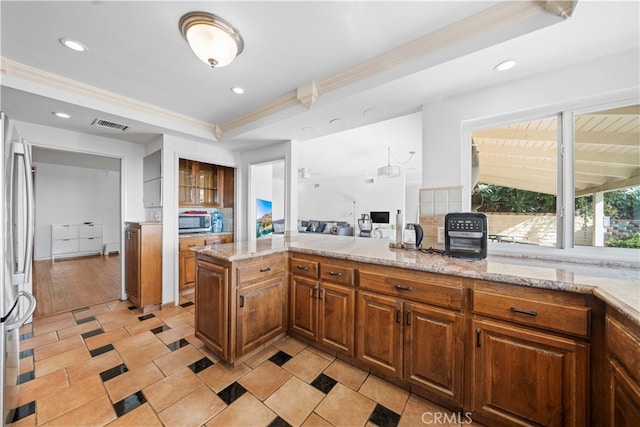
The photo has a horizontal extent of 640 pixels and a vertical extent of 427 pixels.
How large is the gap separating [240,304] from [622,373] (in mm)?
1955

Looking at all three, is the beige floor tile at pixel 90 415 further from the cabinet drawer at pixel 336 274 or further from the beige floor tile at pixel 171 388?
the cabinet drawer at pixel 336 274

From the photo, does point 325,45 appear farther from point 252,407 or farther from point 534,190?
point 252,407

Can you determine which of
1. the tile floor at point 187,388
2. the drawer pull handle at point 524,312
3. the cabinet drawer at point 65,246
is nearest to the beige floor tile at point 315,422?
the tile floor at point 187,388

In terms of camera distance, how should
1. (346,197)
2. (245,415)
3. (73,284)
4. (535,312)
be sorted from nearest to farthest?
(535,312) → (245,415) → (73,284) → (346,197)

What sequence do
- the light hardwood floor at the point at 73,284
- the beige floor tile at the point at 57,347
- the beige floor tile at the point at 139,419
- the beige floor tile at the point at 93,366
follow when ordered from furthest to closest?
1. the light hardwood floor at the point at 73,284
2. the beige floor tile at the point at 57,347
3. the beige floor tile at the point at 93,366
4. the beige floor tile at the point at 139,419

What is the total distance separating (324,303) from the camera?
189cm

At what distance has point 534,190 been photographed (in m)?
1.84

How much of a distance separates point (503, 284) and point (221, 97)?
2725mm

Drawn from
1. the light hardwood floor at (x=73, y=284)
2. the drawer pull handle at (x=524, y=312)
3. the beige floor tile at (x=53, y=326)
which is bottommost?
the beige floor tile at (x=53, y=326)

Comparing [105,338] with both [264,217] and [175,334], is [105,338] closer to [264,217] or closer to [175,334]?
[175,334]

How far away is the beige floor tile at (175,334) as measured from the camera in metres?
2.19

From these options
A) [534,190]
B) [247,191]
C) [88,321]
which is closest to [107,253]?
[88,321]

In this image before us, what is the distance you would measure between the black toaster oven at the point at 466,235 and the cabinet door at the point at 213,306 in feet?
5.45

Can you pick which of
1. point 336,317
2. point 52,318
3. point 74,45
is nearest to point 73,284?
point 52,318
